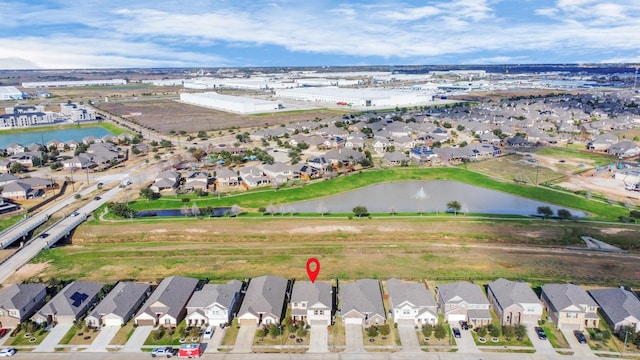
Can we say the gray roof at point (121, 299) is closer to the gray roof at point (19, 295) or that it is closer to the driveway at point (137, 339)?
the driveway at point (137, 339)

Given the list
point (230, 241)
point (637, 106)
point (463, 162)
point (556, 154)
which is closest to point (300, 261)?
point (230, 241)

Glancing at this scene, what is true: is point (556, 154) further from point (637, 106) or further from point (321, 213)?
point (637, 106)

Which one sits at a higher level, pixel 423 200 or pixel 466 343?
pixel 423 200

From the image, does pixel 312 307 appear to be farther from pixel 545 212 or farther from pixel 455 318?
pixel 545 212

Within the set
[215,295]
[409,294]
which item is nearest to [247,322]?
[215,295]

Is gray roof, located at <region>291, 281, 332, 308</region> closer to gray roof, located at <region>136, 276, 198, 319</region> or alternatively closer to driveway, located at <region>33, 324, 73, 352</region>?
gray roof, located at <region>136, 276, 198, 319</region>

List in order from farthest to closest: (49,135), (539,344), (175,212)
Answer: (49,135)
(175,212)
(539,344)

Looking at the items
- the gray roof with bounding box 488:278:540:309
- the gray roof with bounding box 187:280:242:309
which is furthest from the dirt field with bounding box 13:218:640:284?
the gray roof with bounding box 488:278:540:309
